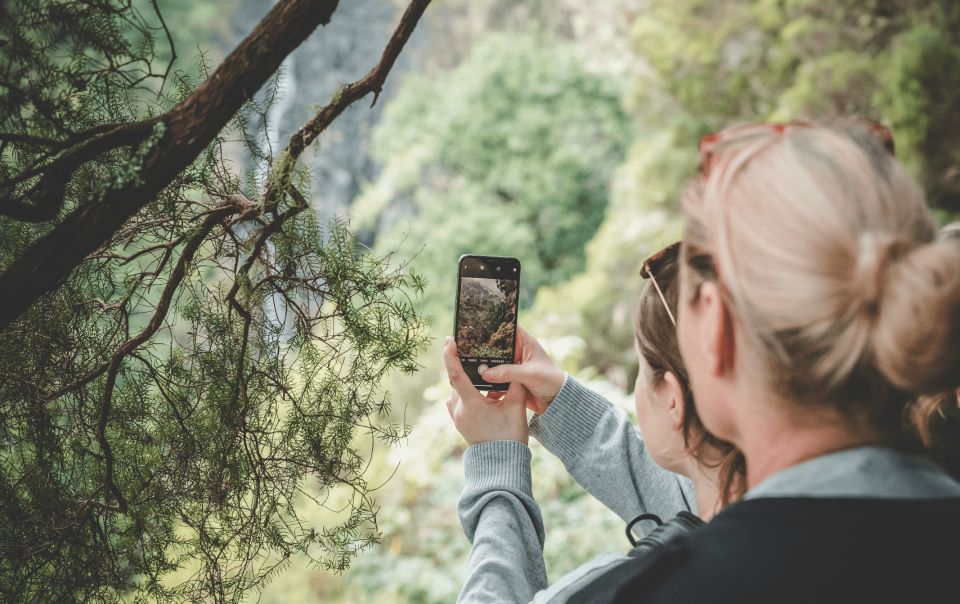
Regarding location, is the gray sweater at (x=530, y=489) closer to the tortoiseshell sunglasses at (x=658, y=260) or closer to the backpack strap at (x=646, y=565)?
the backpack strap at (x=646, y=565)

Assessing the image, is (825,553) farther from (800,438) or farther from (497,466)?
(497,466)

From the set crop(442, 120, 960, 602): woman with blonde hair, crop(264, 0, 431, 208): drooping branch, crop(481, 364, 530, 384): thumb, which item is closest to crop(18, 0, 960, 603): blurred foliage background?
Result: crop(264, 0, 431, 208): drooping branch

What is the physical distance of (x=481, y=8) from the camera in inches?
353

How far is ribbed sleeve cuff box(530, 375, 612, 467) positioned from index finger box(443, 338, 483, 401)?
0.42ft

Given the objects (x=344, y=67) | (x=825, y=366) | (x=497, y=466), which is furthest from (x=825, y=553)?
(x=344, y=67)

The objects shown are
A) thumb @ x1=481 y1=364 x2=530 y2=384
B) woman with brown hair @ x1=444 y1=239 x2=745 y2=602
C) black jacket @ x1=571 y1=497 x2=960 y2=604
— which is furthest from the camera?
thumb @ x1=481 y1=364 x2=530 y2=384

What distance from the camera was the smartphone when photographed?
2.87 feet

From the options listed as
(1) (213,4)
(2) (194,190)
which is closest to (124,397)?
(2) (194,190)

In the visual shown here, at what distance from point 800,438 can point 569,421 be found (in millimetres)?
449

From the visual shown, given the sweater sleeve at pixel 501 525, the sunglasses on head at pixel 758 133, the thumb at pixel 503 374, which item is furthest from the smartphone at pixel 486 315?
the sunglasses on head at pixel 758 133

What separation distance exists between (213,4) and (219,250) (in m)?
8.67

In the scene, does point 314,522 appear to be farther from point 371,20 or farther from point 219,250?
point 371,20

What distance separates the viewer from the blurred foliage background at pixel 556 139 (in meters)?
3.31

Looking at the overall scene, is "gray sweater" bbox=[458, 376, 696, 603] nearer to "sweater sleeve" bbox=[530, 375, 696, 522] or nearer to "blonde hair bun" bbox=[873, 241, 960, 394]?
"sweater sleeve" bbox=[530, 375, 696, 522]
